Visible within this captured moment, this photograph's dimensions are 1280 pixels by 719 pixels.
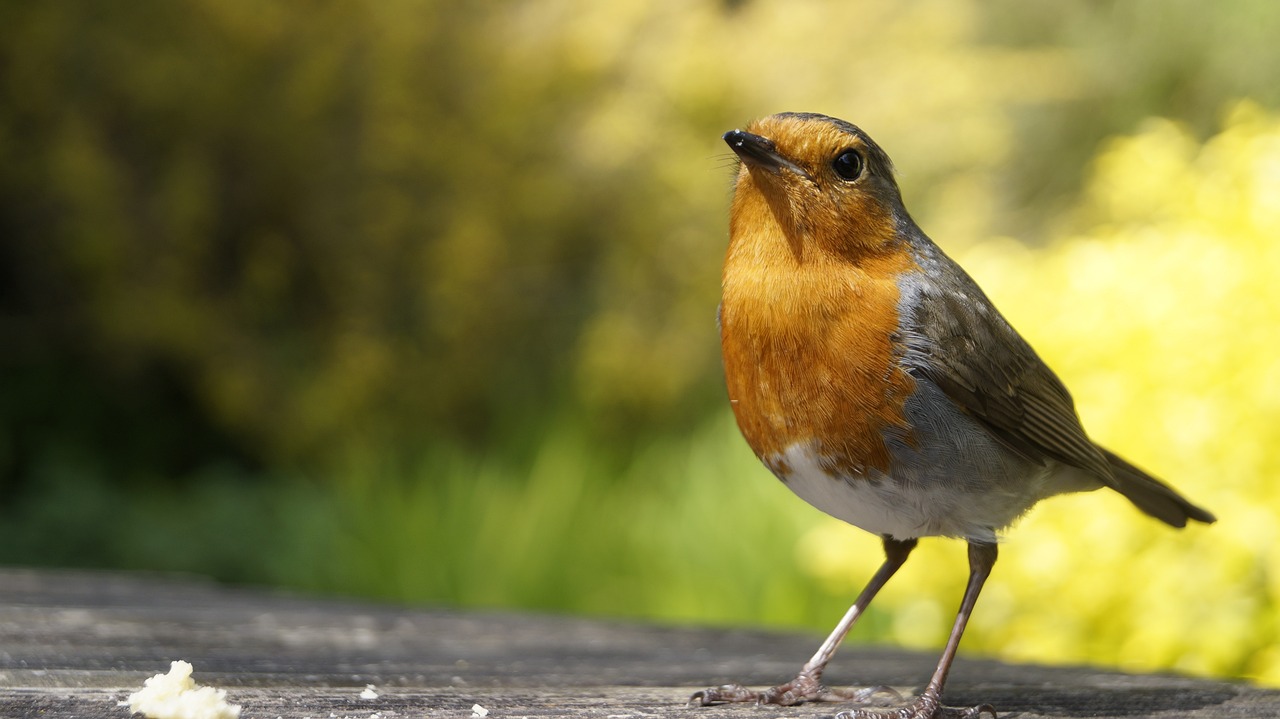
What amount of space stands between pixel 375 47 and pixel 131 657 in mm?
5483

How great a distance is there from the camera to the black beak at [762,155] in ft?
6.46

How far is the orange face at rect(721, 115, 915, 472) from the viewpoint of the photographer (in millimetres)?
1941

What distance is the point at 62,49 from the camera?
24.0 ft

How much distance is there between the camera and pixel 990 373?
213 centimetres

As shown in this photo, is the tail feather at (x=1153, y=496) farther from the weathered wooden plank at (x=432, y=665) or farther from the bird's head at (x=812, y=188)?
the bird's head at (x=812, y=188)

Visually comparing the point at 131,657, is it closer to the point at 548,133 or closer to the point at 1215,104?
the point at 548,133

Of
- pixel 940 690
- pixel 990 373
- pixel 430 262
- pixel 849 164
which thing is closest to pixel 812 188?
pixel 849 164

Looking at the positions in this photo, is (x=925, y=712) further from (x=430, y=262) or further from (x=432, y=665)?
(x=430, y=262)

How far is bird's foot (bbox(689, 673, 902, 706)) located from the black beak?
0.88 metres

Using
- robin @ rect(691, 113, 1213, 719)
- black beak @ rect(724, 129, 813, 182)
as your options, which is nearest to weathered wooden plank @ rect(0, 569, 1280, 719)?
robin @ rect(691, 113, 1213, 719)

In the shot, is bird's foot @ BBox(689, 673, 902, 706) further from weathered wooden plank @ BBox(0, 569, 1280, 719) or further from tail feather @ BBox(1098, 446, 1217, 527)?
tail feather @ BBox(1098, 446, 1217, 527)

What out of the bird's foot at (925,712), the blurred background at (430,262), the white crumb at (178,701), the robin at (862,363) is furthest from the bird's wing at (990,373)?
the blurred background at (430,262)

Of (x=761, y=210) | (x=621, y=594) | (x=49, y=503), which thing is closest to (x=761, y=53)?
(x=621, y=594)

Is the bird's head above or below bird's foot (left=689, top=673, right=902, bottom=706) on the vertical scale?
above
